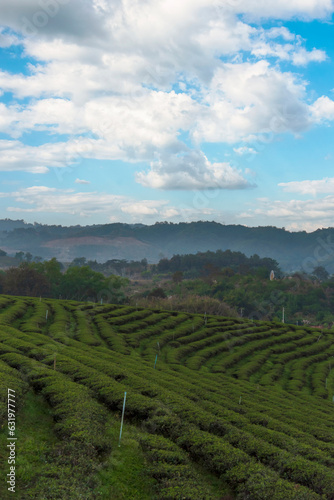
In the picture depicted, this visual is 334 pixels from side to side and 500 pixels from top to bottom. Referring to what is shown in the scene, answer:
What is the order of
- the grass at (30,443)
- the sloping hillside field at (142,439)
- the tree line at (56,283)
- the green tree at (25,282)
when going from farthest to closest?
the tree line at (56,283), the green tree at (25,282), the sloping hillside field at (142,439), the grass at (30,443)

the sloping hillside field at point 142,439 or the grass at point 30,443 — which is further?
the sloping hillside field at point 142,439

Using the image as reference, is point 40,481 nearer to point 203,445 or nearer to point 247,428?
point 203,445

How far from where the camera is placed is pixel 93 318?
155 feet

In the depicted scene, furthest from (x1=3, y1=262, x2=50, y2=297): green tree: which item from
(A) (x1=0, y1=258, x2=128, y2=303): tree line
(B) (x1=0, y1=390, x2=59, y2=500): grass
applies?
(B) (x1=0, y1=390, x2=59, y2=500): grass

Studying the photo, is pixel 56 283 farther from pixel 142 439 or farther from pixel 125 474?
pixel 125 474

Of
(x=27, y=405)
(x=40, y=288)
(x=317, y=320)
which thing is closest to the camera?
(x=27, y=405)

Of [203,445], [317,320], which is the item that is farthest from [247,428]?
[317,320]

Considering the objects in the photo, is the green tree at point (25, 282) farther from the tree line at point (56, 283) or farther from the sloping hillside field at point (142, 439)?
the sloping hillside field at point (142, 439)

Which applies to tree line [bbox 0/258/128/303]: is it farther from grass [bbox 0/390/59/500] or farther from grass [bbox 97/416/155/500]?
grass [bbox 97/416/155/500]

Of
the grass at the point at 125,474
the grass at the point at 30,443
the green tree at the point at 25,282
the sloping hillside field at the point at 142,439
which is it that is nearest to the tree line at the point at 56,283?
the green tree at the point at 25,282

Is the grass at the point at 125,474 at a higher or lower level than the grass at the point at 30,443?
lower

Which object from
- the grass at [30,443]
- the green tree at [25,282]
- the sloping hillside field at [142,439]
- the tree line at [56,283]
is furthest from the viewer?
the tree line at [56,283]

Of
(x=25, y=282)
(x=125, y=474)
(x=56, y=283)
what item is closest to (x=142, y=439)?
(x=125, y=474)

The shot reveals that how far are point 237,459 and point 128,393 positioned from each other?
560 cm
